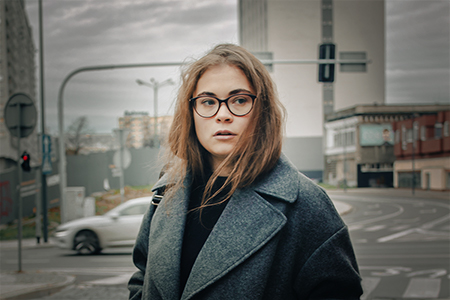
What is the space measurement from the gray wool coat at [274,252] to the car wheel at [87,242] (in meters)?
6.74

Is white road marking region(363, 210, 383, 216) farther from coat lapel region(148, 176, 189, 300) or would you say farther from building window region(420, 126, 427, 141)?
coat lapel region(148, 176, 189, 300)

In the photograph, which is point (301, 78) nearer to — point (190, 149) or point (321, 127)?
point (321, 127)

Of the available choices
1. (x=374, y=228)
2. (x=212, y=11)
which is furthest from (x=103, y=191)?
(x=374, y=228)

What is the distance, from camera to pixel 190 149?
1.34 m

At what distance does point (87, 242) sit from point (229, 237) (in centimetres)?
702

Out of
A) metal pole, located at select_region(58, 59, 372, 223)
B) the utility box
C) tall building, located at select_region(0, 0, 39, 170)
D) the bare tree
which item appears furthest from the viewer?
tall building, located at select_region(0, 0, 39, 170)

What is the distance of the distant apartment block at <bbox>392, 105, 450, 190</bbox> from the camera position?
7812 mm

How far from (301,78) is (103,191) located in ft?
18.3

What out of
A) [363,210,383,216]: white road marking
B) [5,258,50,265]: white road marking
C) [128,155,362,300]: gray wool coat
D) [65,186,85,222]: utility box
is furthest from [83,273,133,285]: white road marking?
[363,210,383,216]: white road marking

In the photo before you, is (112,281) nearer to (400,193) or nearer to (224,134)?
(224,134)

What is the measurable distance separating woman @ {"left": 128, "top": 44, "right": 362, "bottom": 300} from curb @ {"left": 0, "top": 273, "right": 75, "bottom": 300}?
4.67m

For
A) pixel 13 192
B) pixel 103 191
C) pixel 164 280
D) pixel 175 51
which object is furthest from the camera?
pixel 13 192

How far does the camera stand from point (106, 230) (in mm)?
7320

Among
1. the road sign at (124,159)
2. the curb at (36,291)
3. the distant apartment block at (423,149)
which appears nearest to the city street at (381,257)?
the curb at (36,291)
